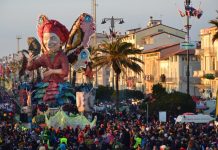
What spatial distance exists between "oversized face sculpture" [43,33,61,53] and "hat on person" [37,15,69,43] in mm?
365

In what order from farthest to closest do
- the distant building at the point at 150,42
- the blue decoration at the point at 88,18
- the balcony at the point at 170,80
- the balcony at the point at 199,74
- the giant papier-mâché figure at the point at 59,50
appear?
the distant building at the point at 150,42 → the balcony at the point at 170,80 → the balcony at the point at 199,74 → the blue decoration at the point at 88,18 → the giant papier-mâché figure at the point at 59,50

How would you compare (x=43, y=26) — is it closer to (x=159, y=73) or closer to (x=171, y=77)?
(x=171, y=77)

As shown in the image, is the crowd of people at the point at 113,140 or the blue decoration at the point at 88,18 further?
the blue decoration at the point at 88,18

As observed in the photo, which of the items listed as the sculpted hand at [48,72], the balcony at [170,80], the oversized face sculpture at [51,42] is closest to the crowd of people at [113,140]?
the sculpted hand at [48,72]

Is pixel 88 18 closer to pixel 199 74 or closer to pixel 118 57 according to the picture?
pixel 118 57

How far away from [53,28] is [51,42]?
1.42 metres

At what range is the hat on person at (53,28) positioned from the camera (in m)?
70.6

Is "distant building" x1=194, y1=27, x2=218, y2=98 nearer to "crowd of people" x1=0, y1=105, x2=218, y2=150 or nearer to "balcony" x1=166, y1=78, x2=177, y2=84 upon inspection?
"balcony" x1=166, y1=78, x2=177, y2=84

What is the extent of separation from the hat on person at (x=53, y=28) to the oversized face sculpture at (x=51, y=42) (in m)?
0.36

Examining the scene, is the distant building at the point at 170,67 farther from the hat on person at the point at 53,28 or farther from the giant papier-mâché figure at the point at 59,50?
the hat on person at the point at 53,28

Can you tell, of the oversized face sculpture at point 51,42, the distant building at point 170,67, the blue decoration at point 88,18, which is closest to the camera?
the oversized face sculpture at point 51,42

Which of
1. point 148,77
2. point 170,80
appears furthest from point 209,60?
point 148,77

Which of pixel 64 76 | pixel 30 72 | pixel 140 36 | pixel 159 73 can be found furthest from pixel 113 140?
pixel 140 36

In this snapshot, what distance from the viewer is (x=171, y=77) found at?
103 meters
